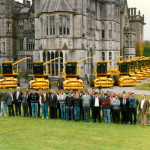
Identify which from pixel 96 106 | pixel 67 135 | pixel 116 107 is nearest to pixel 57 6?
pixel 96 106

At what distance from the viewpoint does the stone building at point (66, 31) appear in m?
33.6

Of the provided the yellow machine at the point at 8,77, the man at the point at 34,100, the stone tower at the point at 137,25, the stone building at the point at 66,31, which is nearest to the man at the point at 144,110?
the man at the point at 34,100

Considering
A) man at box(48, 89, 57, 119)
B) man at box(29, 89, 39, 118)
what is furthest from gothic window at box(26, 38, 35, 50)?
man at box(48, 89, 57, 119)

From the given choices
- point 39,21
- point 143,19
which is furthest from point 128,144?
point 143,19

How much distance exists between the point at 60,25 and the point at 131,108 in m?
21.2

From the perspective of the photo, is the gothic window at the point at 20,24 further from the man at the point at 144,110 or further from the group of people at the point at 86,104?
the man at the point at 144,110

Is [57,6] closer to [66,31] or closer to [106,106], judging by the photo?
[66,31]

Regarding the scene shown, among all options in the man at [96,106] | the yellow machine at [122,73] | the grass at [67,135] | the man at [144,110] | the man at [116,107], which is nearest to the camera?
the grass at [67,135]

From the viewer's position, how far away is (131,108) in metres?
14.3

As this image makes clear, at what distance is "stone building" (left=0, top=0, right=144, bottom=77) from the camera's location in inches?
1323

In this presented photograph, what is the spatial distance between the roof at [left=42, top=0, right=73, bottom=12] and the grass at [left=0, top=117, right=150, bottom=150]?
21.2 meters

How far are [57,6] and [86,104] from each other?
69.6 ft

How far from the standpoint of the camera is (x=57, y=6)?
33.2 m

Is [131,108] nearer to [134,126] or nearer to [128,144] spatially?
[134,126]
